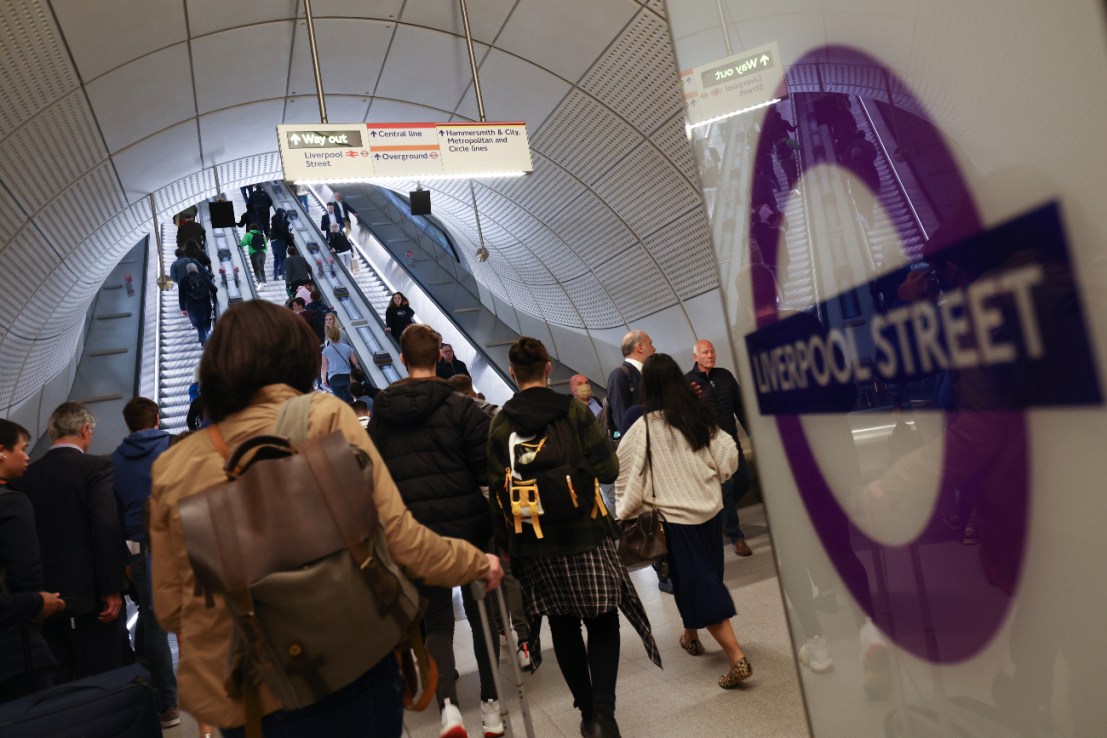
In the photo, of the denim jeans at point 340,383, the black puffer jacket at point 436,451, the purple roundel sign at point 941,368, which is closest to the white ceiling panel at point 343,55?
the denim jeans at point 340,383

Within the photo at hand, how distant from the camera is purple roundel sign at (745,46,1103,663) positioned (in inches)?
30.2

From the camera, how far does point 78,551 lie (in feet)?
15.4

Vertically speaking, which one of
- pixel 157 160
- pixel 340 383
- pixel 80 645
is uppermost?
pixel 157 160

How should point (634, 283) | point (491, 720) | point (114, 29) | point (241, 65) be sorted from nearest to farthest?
point (491, 720) → point (114, 29) → point (241, 65) → point (634, 283)

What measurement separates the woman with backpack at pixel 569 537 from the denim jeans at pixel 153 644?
2.77 metres

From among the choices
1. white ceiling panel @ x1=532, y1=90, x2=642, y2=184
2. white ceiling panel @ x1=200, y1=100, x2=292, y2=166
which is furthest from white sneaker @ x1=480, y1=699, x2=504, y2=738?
white ceiling panel @ x1=200, y1=100, x2=292, y2=166

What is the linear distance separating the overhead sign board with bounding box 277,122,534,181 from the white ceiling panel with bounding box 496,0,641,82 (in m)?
1.24

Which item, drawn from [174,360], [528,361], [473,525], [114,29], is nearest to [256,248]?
[174,360]

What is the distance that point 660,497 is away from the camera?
14.4 ft

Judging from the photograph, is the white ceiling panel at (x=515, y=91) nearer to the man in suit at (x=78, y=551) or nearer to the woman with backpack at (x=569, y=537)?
the man in suit at (x=78, y=551)

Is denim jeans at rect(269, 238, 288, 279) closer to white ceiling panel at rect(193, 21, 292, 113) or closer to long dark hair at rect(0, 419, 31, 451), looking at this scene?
white ceiling panel at rect(193, 21, 292, 113)

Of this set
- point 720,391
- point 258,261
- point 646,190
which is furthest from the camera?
point 258,261

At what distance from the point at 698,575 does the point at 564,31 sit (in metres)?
6.42

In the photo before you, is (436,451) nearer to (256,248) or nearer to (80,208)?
(80,208)
